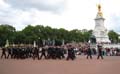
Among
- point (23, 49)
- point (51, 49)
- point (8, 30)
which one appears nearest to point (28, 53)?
point (23, 49)

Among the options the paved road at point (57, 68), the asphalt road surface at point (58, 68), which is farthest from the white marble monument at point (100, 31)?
the paved road at point (57, 68)

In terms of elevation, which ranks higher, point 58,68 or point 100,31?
point 100,31

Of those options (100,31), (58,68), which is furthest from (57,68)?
(100,31)

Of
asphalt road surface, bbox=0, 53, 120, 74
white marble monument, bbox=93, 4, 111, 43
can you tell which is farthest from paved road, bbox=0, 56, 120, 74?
white marble monument, bbox=93, 4, 111, 43

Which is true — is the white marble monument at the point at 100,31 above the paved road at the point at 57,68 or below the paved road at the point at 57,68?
above

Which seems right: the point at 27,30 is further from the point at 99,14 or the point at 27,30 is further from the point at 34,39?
the point at 99,14

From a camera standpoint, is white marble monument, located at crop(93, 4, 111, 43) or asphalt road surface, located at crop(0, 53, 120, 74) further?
white marble monument, located at crop(93, 4, 111, 43)

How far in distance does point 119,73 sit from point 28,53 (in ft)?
73.3

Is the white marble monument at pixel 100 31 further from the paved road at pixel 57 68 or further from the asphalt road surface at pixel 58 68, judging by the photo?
the paved road at pixel 57 68

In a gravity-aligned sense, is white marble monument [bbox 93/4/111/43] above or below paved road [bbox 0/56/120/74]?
above

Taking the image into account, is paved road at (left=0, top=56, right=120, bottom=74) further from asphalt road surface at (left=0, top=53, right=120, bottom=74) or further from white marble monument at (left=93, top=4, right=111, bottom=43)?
white marble monument at (left=93, top=4, right=111, bottom=43)

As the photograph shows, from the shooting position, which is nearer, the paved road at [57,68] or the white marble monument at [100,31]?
the paved road at [57,68]

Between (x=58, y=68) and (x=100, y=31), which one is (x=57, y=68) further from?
(x=100, y=31)

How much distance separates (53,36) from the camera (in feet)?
424
